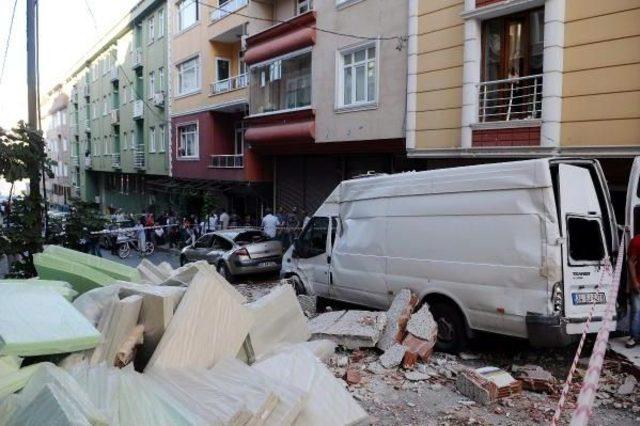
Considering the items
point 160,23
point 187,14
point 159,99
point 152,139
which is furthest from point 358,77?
point 152,139

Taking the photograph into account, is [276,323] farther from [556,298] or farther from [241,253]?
[241,253]

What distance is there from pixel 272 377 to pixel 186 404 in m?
1.03

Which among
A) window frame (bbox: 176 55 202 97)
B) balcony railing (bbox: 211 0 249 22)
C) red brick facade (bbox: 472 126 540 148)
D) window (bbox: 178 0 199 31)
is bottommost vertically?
red brick facade (bbox: 472 126 540 148)

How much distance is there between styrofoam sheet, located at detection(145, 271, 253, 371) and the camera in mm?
4605

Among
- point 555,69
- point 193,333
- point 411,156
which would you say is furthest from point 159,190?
point 193,333

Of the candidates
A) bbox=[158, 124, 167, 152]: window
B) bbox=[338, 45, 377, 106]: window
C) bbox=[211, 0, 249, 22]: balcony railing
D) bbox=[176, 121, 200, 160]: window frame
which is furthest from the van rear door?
bbox=[158, 124, 167, 152]: window

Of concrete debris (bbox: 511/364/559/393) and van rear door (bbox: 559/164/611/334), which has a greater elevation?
van rear door (bbox: 559/164/611/334)

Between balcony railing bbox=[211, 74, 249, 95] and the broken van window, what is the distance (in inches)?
614

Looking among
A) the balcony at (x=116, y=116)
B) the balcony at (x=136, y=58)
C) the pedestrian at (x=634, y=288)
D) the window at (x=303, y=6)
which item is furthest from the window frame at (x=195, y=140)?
the pedestrian at (x=634, y=288)

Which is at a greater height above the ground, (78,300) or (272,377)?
(78,300)

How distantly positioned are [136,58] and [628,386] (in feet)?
106

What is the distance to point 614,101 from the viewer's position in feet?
30.1

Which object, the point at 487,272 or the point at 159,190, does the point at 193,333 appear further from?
the point at 159,190

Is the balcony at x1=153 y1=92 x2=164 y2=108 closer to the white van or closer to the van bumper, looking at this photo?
the white van
